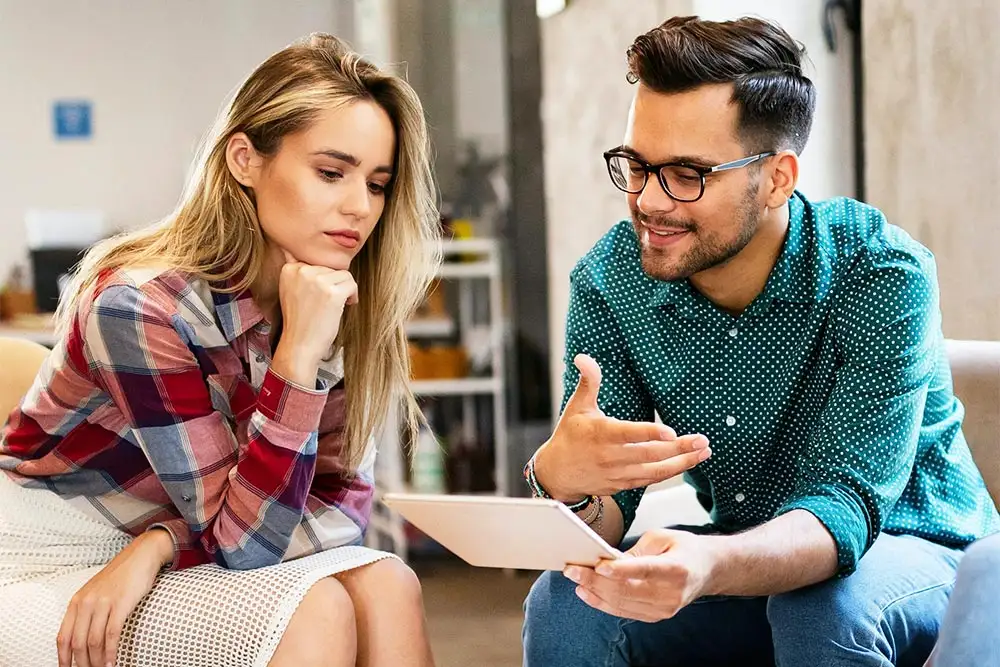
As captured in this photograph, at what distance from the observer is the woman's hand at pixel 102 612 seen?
131 centimetres

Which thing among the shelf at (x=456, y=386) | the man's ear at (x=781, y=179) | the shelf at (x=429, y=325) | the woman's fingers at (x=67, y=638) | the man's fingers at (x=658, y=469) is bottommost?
the shelf at (x=456, y=386)

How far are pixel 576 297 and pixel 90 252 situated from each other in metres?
0.67

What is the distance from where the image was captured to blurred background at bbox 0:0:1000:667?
2143 mm

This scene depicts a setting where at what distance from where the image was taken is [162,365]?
4.51ft

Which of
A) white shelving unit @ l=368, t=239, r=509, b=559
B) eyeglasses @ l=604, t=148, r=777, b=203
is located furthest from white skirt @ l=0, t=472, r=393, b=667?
white shelving unit @ l=368, t=239, r=509, b=559

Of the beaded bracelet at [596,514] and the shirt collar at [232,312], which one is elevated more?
the shirt collar at [232,312]

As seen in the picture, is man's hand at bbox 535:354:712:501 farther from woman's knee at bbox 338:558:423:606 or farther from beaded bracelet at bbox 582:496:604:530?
woman's knee at bbox 338:558:423:606

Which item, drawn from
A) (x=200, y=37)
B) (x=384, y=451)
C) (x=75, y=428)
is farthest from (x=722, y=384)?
(x=200, y=37)

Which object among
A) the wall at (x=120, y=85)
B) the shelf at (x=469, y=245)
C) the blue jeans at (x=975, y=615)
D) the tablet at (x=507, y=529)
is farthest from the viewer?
the wall at (x=120, y=85)

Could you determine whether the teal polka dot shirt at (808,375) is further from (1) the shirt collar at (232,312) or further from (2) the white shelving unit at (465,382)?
(2) the white shelving unit at (465,382)

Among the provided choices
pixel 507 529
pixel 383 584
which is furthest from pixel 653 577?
pixel 383 584

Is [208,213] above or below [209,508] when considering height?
above

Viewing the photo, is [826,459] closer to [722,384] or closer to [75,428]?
[722,384]

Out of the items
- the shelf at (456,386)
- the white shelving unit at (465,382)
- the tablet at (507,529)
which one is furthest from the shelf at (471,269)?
the tablet at (507,529)
